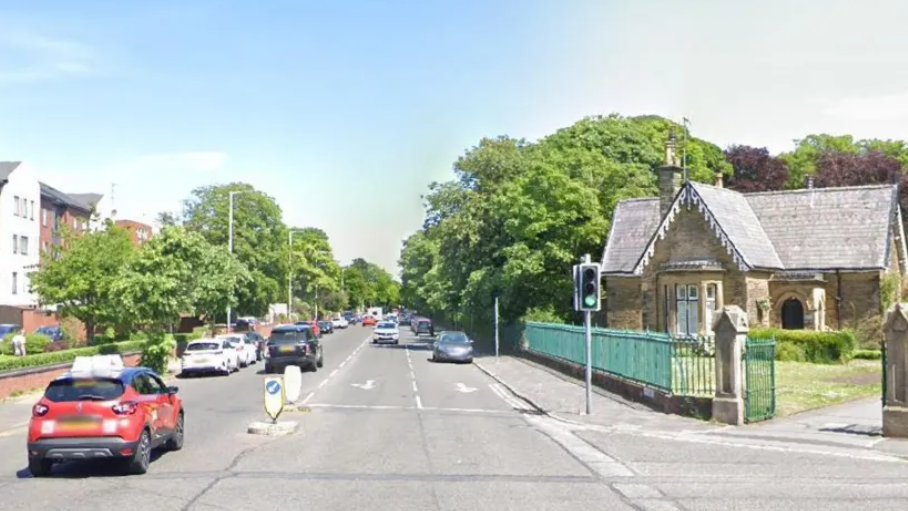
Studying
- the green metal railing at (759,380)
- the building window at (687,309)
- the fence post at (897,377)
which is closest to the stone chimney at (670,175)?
the building window at (687,309)

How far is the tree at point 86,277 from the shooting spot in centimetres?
3694

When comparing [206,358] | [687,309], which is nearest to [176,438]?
[206,358]

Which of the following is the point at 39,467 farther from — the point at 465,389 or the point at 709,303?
the point at 709,303

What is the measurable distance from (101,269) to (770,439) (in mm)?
28854

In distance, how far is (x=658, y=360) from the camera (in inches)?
883

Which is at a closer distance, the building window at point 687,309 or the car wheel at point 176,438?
the car wheel at point 176,438

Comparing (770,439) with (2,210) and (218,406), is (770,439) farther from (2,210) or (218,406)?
(2,210)

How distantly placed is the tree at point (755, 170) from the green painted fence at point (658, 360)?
48002 millimetres

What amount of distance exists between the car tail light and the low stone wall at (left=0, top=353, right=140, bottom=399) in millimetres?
14357

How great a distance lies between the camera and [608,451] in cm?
1584

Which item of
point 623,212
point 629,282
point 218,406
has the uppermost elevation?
point 623,212

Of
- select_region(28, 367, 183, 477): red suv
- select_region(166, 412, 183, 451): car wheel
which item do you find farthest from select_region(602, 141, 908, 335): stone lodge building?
select_region(28, 367, 183, 477): red suv

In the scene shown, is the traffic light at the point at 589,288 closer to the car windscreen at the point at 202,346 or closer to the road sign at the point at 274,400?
the road sign at the point at 274,400

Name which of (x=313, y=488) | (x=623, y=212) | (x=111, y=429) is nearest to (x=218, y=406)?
(x=111, y=429)
